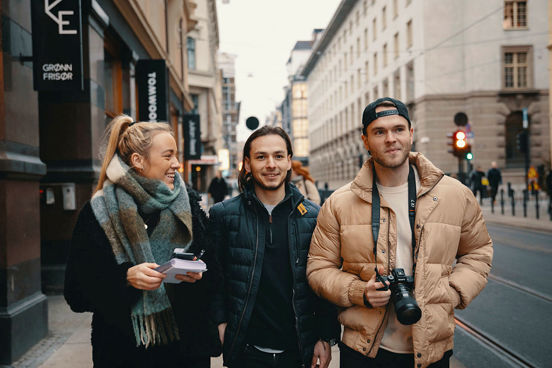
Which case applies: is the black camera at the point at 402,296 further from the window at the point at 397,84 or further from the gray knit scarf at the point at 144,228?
the window at the point at 397,84

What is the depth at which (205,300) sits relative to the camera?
2514 mm

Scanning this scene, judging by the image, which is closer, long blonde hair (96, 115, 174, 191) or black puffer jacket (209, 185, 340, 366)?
long blonde hair (96, 115, 174, 191)

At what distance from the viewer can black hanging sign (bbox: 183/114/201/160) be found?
72.8 feet

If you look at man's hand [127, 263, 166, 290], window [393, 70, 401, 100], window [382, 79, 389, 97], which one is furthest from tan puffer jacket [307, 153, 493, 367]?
window [382, 79, 389, 97]

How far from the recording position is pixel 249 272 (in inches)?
103

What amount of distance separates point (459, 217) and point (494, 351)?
114 inches

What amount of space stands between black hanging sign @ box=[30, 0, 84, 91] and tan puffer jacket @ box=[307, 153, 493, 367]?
13.8 feet

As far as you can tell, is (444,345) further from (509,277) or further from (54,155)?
(54,155)

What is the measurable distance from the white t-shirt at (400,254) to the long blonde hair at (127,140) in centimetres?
124

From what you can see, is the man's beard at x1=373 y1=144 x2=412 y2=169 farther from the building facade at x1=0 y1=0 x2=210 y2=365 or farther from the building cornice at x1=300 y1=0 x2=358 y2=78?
the building cornice at x1=300 y1=0 x2=358 y2=78

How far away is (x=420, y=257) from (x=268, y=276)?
81 centimetres

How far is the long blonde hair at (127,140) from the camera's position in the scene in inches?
95.5

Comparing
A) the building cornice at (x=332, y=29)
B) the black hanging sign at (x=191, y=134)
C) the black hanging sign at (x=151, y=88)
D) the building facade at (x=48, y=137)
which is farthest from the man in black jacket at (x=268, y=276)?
the building cornice at (x=332, y=29)

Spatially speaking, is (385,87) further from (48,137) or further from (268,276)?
(268,276)
